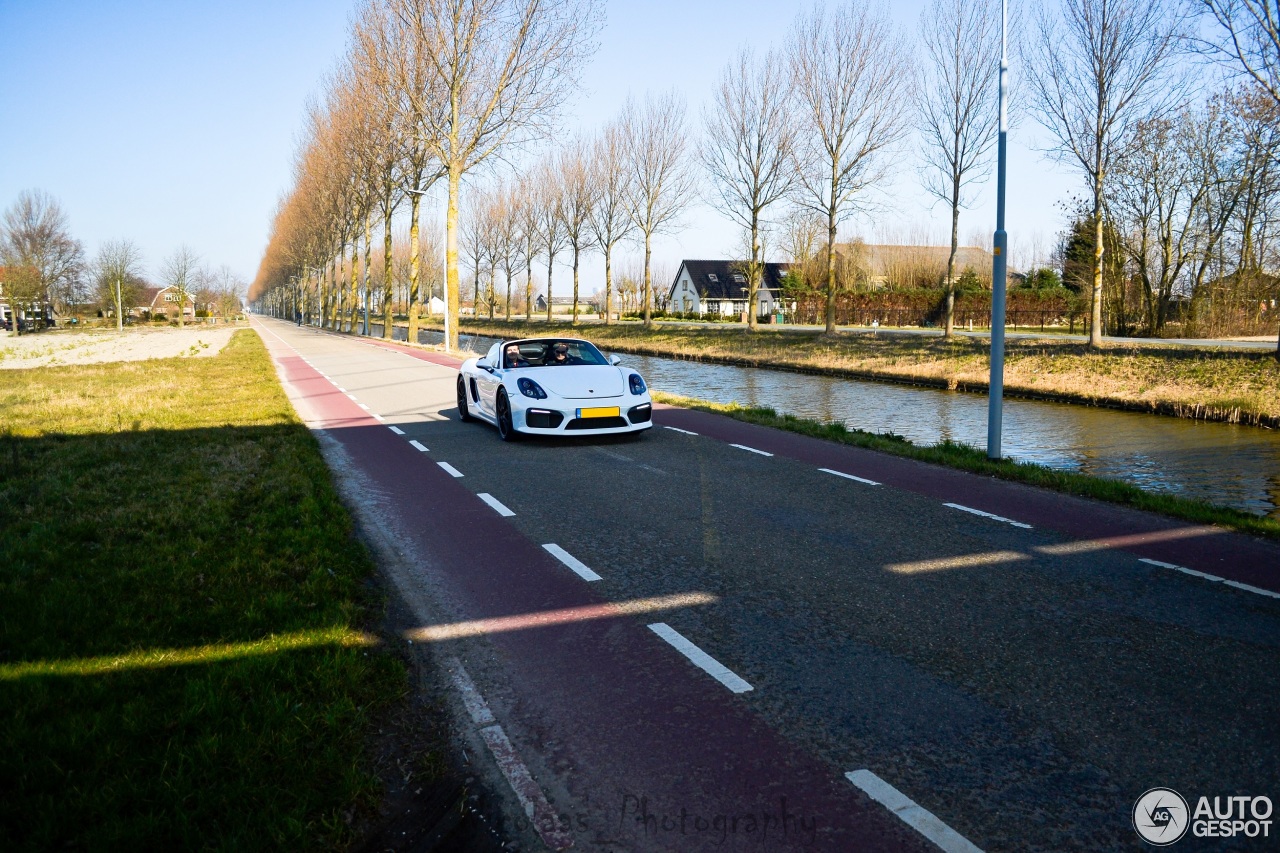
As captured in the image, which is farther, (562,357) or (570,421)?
(562,357)

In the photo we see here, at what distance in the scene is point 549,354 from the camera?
12.5 m

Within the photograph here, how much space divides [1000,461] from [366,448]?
794 cm

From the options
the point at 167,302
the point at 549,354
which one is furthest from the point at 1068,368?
the point at 167,302

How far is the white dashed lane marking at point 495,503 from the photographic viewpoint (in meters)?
7.71

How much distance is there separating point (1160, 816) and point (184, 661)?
4198 mm

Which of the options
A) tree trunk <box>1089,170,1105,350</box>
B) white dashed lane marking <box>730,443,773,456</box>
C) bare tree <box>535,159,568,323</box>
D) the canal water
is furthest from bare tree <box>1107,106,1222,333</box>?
bare tree <box>535,159,568,323</box>

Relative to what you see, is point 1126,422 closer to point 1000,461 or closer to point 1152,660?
point 1000,461

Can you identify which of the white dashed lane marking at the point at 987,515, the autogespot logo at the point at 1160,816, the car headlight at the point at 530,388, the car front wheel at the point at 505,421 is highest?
the car headlight at the point at 530,388

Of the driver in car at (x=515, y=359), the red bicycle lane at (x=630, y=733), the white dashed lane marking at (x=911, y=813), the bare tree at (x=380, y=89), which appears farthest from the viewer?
the bare tree at (x=380, y=89)

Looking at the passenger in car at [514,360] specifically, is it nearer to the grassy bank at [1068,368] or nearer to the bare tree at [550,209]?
the grassy bank at [1068,368]

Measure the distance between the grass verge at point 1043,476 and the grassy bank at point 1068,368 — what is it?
9.14m

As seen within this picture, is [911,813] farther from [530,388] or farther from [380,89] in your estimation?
[380,89]

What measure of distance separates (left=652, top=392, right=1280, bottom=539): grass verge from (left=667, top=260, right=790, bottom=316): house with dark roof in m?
72.1

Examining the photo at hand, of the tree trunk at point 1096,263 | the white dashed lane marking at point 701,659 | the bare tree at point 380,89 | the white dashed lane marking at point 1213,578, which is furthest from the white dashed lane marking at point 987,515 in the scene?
the bare tree at point 380,89
